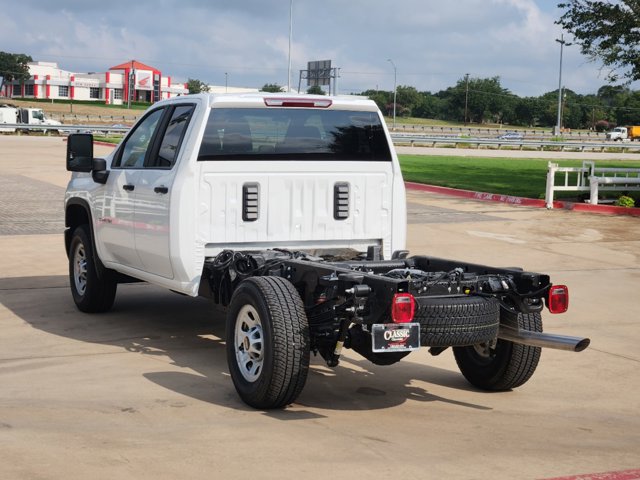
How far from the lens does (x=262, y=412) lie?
6484 mm

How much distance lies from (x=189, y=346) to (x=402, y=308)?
3028 mm

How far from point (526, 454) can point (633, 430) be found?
1.02 metres

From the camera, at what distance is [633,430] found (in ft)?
20.9

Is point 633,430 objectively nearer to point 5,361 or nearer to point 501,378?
point 501,378

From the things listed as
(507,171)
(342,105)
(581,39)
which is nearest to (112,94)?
(507,171)

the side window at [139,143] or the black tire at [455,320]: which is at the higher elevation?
the side window at [139,143]

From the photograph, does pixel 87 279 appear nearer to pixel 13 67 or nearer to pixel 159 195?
pixel 159 195

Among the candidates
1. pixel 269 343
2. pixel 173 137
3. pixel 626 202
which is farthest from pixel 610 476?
pixel 626 202

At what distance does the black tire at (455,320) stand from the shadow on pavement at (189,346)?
744 millimetres

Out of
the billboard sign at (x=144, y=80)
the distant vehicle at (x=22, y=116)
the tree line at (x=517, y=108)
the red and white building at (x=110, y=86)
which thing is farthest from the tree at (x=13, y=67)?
the distant vehicle at (x=22, y=116)

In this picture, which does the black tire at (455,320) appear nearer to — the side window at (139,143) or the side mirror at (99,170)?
the side window at (139,143)

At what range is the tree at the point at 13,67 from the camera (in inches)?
6284

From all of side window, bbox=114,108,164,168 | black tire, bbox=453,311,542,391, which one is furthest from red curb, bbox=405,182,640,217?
black tire, bbox=453,311,542,391

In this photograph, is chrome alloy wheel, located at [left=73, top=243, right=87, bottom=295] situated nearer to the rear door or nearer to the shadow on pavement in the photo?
the shadow on pavement
